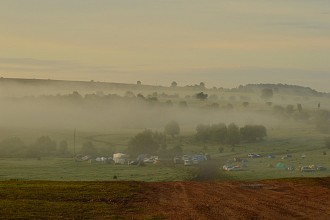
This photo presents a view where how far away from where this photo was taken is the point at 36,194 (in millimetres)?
56656

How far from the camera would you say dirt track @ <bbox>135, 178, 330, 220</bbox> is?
4972 centimetres

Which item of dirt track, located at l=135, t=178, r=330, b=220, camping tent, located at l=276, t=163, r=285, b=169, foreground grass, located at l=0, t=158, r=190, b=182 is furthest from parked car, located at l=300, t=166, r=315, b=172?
dirt track, located at l=135, t=178, r=330, b=220

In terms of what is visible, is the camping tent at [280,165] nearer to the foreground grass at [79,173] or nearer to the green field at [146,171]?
the green field at [146,171]

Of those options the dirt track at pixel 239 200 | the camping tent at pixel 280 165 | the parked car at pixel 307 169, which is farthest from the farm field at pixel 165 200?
the camping tent at pixel 280 165

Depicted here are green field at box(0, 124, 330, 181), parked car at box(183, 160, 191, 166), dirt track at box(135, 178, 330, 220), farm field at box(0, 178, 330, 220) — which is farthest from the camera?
parked car at box(183, 160, 191, 166)

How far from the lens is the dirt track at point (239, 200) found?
49719mm

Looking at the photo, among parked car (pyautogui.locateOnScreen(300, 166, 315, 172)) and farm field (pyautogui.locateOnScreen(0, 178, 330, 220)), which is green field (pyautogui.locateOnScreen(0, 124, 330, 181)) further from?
farm field (pyautogui.locateOnScreen(0, 178, 330, 220))

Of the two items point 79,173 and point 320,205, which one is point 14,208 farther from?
point 79,173

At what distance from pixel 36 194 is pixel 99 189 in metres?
6.50

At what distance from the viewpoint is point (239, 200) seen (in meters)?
56.1

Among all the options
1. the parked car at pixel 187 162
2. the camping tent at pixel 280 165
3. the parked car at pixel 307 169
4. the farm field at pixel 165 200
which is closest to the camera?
the farm field at pixel 165 200

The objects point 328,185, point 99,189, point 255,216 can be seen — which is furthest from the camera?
point 328,185

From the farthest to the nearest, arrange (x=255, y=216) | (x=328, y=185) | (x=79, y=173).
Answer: (x=79, y=173), (x=328, y=185), (x=255, y=216)

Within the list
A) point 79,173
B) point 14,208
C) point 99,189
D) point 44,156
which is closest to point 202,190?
point 99,189
